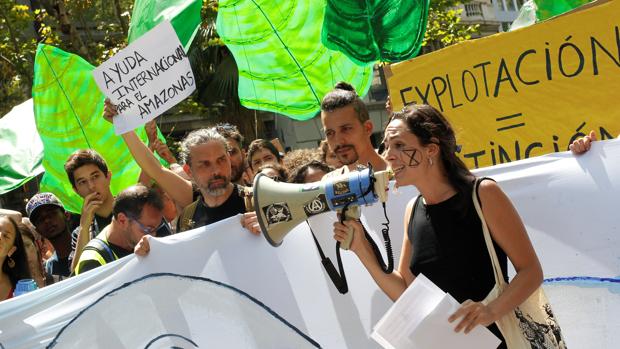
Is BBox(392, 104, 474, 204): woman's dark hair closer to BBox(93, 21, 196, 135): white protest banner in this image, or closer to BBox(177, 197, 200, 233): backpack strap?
BBox(177, 197, 200, 233): backpack strap

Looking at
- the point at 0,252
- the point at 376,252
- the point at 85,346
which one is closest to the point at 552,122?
the point at 376,252

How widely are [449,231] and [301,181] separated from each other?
1.37m

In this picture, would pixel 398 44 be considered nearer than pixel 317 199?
No

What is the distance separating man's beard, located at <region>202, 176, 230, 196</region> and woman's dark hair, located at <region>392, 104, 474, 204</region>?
1234 millimetres

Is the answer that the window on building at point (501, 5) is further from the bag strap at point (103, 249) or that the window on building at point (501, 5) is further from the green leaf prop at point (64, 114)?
the bag strap at point (103, 249)

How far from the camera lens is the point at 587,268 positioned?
3004 millimetres

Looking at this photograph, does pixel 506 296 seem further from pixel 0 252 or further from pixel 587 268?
pixel 0 252

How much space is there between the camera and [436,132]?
8.52ft

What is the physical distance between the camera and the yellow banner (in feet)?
12.5

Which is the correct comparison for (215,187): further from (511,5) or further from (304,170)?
(511,5)

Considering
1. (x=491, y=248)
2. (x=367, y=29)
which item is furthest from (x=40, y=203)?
(x=491, y=248)

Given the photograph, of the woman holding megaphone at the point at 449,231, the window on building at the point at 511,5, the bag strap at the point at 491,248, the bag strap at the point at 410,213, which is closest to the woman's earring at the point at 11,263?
the woman holding megaphone at the point at 449,231

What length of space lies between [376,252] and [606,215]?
927mm

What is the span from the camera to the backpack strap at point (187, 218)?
12.2 ft
